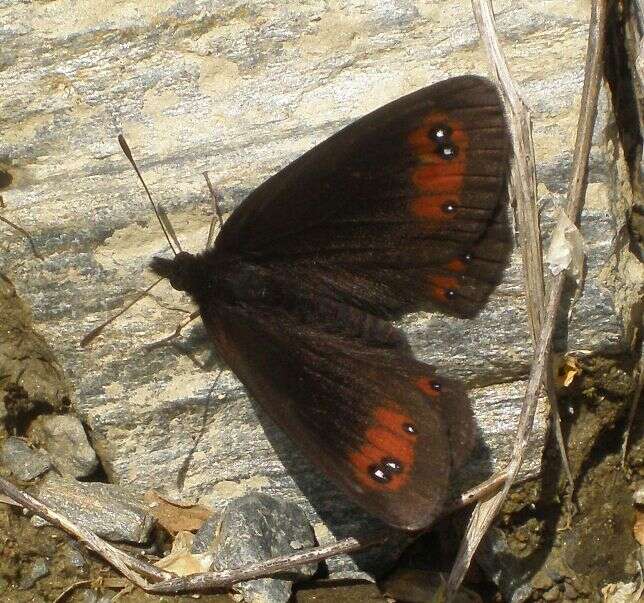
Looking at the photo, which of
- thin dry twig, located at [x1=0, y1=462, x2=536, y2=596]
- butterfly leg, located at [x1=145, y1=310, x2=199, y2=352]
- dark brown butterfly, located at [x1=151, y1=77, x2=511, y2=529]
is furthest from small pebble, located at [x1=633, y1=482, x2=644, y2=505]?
butterfly leg, located at [x1=145, y1=310, x2=199, y2=352]

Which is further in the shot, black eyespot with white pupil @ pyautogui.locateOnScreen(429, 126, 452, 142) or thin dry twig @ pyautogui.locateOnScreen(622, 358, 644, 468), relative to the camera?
thin dry twig @ pyautogui.locateOnScreen(622, 358, 644, 468)

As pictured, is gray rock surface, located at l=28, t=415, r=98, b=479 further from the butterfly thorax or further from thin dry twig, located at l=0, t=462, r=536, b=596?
the butterfly thorax

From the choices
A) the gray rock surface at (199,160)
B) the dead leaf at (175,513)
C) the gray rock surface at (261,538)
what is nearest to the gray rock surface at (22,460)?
the gray rock surface at (199,160)

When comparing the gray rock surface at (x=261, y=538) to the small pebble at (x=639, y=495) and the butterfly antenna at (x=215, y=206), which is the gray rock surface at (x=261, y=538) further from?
the small pebble at (x=639, y=495)

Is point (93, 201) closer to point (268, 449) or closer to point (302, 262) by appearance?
point (302, 262)

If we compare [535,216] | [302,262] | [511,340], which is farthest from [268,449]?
[535,216]
